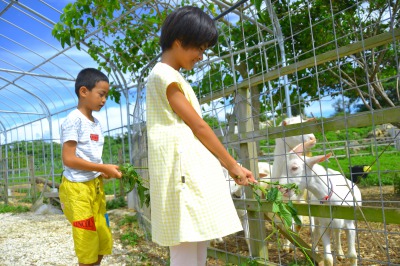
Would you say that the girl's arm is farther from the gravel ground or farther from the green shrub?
the green shrub

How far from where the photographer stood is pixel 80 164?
242cm

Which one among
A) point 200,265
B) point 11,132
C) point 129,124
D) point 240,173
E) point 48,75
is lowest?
point 200,265

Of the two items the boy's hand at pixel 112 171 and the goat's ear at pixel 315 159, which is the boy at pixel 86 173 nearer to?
the boy's hand at pixel 112 171

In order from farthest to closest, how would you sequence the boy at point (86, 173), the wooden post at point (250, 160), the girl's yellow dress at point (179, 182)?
the wooden post at point (250, 160) → the boy at point (86, 173) → the girl's yellow dress at point (179, 182)

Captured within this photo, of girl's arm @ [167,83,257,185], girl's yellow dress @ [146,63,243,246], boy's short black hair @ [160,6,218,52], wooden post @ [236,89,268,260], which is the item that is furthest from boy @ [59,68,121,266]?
wooden post @ [236,89,268,260]

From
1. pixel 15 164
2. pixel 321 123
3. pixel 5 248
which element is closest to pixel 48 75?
pixel 15 164

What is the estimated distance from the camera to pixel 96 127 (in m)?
2.71

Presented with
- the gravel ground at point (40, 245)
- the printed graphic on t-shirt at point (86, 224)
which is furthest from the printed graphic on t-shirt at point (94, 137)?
the gravel ground at point (40, 245)

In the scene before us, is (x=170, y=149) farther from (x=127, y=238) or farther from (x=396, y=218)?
(x=127, y=238)

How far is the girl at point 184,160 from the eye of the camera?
5.06ft

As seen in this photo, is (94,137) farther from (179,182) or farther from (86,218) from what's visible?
(179,182)

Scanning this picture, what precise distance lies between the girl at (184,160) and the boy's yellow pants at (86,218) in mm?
1000

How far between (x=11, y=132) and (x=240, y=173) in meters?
16.8

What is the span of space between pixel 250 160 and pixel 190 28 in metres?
1.69
